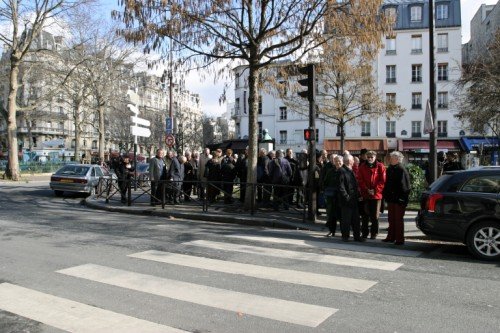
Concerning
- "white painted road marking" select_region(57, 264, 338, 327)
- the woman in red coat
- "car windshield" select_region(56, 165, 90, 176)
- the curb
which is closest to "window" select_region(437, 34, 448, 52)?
"car windshield" select_region(56, 165, 90, 176)

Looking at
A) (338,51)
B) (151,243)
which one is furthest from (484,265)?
(338,51)

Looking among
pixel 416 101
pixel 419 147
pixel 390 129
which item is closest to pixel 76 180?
pixel 419 147

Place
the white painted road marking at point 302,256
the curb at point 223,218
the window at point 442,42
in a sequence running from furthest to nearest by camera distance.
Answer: the window at point 442,42 → the curb at point 223,218 → the white painted road marking at point 302,256

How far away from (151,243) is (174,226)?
2.26m

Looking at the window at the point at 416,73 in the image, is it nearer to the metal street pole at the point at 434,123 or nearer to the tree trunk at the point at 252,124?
the metal street pole at the point at 434,123

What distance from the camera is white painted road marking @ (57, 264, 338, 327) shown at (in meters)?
4.55

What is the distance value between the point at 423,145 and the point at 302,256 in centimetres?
4076

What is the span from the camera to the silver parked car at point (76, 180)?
60.3 feet

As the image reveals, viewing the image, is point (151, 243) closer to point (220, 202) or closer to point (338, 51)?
point (220, 202)

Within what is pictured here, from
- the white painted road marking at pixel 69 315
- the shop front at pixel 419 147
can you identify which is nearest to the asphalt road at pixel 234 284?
the white painted road marking at pixel 69 315

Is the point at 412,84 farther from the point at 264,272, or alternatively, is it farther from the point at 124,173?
the point at 264,272

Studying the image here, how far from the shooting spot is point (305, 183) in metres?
13.2

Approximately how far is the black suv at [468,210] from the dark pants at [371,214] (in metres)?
1.19

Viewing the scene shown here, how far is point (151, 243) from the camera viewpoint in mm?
8328
